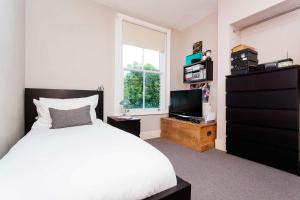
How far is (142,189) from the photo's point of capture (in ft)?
2.85

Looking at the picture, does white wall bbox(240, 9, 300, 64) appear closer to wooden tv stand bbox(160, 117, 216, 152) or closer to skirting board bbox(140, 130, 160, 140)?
wooden tv stand bbox(160, 117, 216, 152)

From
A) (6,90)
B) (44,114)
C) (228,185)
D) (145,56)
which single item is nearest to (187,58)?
(145,56)

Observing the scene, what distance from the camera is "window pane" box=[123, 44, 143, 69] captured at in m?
3.26

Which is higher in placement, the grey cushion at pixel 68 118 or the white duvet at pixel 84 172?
the grey cushion at pixel 68 118

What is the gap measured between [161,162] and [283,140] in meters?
1.80

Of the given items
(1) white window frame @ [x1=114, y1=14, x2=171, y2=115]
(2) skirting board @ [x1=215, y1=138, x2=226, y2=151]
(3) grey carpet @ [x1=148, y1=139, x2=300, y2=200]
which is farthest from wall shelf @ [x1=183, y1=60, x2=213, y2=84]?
(3) grey carpet @ [x1=148, y1=139, x2=300, y2=200]

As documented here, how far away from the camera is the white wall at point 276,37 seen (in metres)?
2.20

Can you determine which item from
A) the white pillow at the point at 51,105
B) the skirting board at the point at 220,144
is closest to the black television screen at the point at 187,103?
the skirting board at the point at 220,144

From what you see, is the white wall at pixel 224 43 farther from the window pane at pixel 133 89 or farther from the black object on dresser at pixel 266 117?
the window pane at pixel 133 89

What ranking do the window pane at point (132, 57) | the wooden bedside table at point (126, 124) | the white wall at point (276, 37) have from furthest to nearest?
the window pane at point (132, 57), the wooden bedside table at point (126, 124), the white wall at point (276, 37)

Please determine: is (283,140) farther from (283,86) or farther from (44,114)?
(44,114)

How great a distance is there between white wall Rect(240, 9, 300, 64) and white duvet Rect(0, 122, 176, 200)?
8.25 ft

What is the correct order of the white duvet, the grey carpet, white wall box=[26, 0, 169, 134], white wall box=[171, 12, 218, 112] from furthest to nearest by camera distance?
white wall box=[171, 12, 218, 112], white wall box=[26, 0, 169, 134], the grey carpet, the white duvet

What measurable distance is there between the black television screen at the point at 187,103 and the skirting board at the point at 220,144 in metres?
0.54
